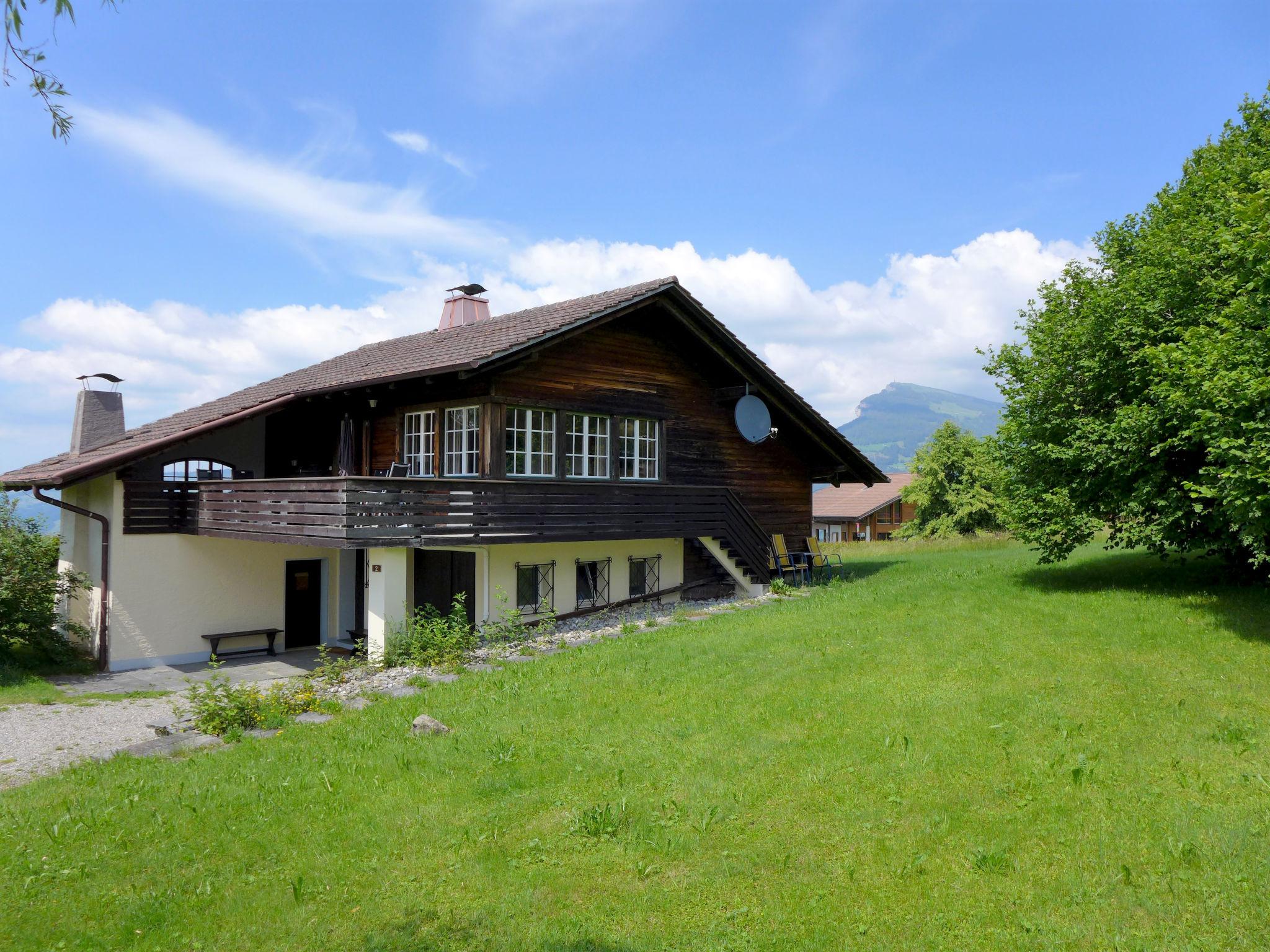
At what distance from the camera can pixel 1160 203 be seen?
1556 cm

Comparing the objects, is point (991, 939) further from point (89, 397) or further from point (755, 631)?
point (89, 397)

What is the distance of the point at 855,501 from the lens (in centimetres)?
6159

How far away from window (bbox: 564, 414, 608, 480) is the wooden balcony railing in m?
0.93

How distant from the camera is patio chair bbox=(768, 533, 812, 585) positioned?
20078 millimetres

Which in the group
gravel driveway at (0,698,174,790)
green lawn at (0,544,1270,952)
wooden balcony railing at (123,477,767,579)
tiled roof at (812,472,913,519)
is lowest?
gravel driveway at (0,698,174,790)

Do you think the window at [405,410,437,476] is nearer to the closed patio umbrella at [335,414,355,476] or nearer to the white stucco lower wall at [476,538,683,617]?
the closed patio umbrella at [335,414,355,476]

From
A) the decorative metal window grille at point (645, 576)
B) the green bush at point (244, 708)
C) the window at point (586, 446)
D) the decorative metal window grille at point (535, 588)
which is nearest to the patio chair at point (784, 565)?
the decorative metal window grille at point (645, 576)

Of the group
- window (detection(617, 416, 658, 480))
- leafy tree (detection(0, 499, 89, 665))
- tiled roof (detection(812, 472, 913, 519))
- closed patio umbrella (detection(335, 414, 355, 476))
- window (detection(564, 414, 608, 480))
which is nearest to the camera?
leafy tree (detection(0, 499, 89, 665))

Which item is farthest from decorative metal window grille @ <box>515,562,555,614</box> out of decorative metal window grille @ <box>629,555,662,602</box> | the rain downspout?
the rain downspout

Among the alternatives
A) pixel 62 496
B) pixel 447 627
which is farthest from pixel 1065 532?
Answer: pixel 62 496

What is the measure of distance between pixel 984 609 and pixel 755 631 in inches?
147

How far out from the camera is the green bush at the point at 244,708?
935 centimetres

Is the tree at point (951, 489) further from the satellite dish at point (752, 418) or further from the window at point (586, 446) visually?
the window at point (586, 446)

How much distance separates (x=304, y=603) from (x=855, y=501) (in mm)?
49210
